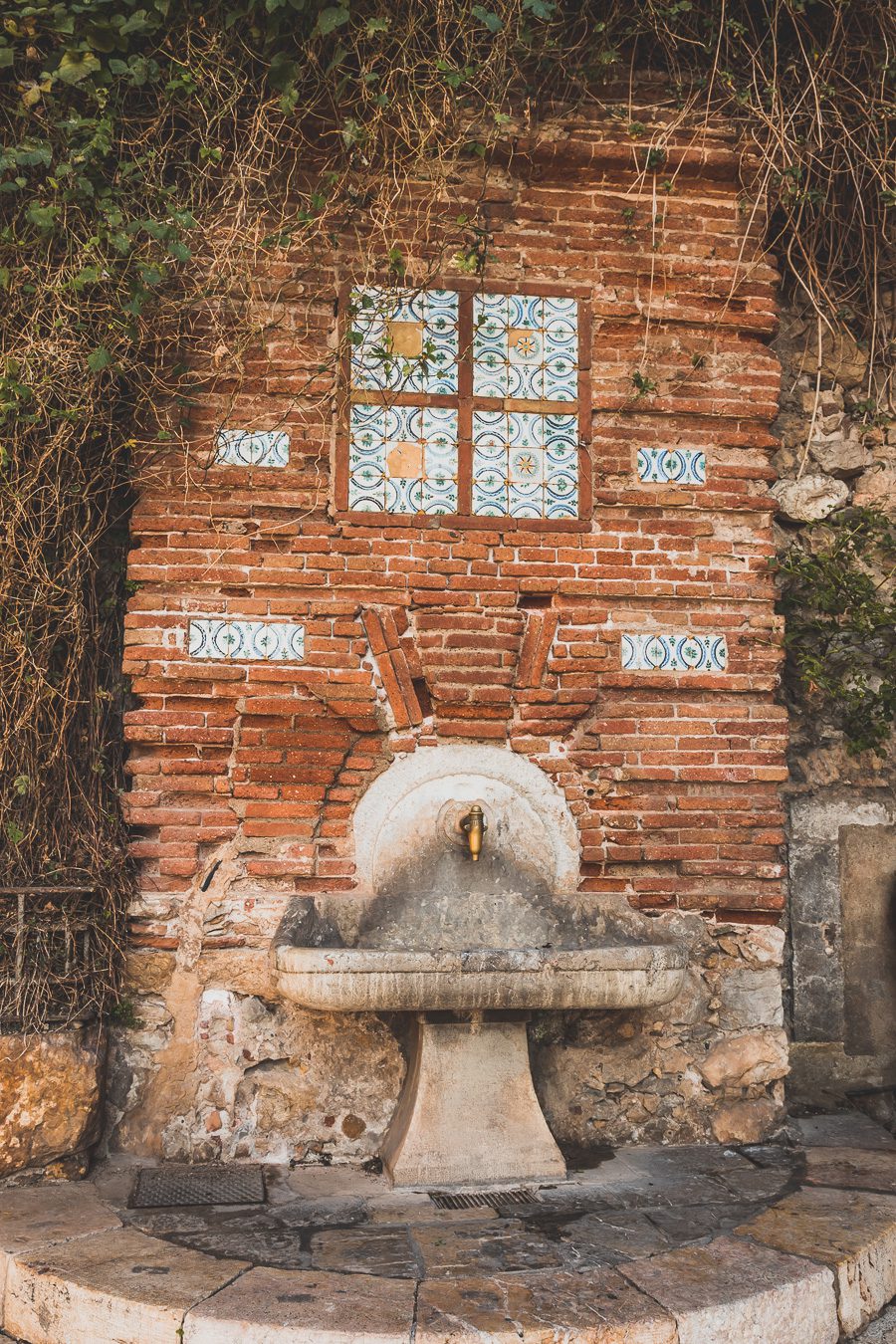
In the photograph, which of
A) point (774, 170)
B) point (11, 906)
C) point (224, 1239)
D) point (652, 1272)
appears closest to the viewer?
point (652, 1272)

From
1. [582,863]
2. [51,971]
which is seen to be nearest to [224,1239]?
[51,971]

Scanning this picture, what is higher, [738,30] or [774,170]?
[738,30]

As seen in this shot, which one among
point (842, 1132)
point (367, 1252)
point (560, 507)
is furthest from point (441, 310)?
point (842, 1132)

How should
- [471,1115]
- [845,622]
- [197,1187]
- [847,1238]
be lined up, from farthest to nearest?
[845,622] < [471,1115] < [197,1187] < [847,1238]

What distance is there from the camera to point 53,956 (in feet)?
12.4

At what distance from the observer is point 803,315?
509 centimetres

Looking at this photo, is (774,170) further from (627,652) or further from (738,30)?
(627,652)

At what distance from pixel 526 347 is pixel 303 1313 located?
3.41 m

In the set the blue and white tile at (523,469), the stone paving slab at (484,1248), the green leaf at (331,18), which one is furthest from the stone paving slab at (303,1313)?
the green leaf at (331,18)

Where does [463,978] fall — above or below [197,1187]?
above

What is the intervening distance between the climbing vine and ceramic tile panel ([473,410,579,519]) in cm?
42

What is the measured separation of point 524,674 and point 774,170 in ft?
7.52

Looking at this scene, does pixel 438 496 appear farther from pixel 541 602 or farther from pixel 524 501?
pixel 541 602

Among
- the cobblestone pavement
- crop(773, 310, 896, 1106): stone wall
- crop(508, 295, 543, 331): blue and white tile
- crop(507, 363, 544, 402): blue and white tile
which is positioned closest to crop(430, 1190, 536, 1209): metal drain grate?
the cobblestone pavement
